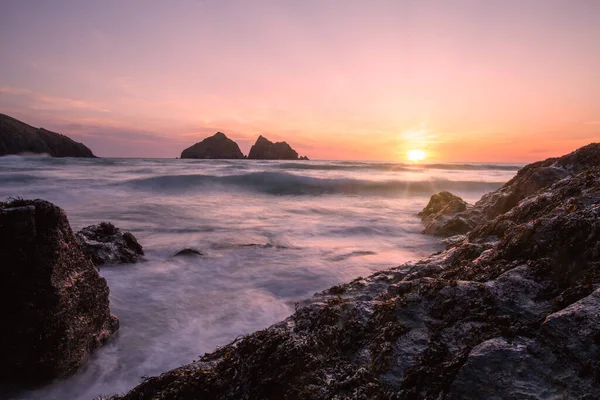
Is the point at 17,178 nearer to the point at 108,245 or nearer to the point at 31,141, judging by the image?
the point at 108,245

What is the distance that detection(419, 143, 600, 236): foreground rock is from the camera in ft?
18.9

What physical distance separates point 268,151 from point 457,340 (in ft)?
335

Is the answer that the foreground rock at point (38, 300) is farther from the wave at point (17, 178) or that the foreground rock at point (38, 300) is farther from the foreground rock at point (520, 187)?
the wave at point (17, 178)

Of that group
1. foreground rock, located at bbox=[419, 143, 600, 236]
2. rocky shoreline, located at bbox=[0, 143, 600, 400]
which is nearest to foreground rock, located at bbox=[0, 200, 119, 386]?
rocky shoreline, located at bbox=[0, 143, 600, 400]

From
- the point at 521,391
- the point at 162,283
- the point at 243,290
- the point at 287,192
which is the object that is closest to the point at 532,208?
the point at 521,391

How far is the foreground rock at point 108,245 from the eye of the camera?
21.5ft

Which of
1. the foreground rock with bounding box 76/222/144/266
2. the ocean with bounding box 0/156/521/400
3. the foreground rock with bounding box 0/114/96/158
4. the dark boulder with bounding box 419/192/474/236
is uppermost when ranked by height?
the foreground rock with bounding box 0/114/96/158

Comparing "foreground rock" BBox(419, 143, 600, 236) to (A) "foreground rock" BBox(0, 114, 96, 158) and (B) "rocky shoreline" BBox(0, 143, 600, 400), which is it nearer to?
(B) "rocky shoreline" BBox(0, 143, 600, 400)

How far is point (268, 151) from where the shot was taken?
10231 cm

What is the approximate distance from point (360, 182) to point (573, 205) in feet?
80.4

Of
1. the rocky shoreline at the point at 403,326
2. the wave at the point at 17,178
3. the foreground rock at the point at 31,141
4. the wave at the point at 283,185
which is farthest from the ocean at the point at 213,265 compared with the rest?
the foreground rock at the point at 31,141

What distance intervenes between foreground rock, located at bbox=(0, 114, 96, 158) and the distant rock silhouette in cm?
2939

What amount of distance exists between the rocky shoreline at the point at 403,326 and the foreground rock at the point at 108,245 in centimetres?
286

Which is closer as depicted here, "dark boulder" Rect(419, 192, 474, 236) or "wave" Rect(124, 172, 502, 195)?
"dark boulder" Rect(419, 192, 474, 236)
